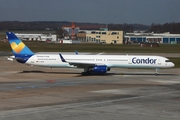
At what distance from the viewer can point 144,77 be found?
181 ft

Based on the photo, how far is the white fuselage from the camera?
186ft

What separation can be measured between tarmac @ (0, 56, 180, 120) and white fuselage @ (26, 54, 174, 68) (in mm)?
3217

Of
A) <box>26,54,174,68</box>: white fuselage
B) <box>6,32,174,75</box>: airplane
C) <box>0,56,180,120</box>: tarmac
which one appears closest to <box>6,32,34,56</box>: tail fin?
<box>6,32,174,75</box>: airplane

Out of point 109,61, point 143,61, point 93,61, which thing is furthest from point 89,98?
point 143,61

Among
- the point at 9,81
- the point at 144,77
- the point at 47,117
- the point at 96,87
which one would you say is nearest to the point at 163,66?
the point at 144,77

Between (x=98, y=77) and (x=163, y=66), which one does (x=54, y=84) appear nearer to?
(x=98, y=77)

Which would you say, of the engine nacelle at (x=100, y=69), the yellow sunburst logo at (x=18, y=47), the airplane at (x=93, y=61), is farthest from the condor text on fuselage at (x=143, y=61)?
the yellow sunburst logo at (x=18, y=47)

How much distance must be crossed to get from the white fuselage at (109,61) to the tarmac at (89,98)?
322 centimetres

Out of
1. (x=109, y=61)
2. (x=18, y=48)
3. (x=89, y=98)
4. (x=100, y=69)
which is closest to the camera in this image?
(x=89, y=98)

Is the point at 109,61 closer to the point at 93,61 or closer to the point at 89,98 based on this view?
the point at 93,61

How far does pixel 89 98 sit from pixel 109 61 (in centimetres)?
2205

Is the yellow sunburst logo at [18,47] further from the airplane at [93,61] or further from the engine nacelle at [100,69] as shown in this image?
the engine nacelle at [100,69]

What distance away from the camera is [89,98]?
35.1m

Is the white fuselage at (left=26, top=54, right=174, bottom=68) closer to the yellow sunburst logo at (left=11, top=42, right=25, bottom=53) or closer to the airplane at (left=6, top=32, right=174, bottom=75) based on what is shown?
the airplane at (left=6, top=32, right=174, bottom=75)
